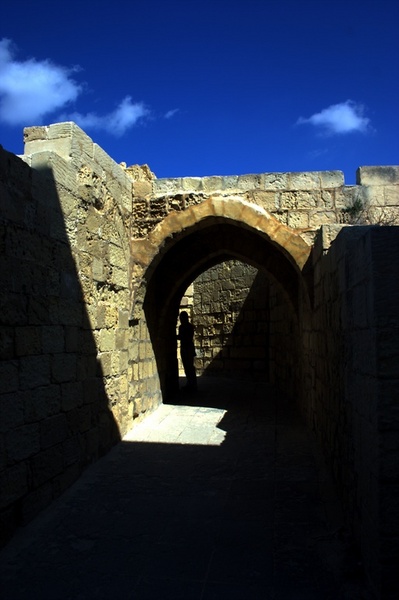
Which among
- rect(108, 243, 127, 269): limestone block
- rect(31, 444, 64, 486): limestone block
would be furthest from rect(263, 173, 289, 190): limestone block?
rect(31, 444, 64, 486): limestone block

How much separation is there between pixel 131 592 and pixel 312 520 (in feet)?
4.00

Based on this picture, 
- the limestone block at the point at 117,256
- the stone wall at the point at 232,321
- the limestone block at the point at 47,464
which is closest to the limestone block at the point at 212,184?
the limestone block at the point at 117,256

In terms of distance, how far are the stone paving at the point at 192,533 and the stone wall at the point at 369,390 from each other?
0.87ft

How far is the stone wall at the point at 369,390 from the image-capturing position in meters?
1.92

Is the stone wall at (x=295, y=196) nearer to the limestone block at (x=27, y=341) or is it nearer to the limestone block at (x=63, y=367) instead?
the limestone block at (x=63, y=367)

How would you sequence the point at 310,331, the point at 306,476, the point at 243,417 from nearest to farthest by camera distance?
the point at 306,476 → the point at 310,331 → the point at 243,417

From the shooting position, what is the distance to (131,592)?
2.22 meters

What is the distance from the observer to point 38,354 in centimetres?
323

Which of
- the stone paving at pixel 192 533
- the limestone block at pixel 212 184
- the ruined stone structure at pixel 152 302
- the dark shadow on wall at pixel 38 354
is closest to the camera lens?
the ruined stone structure at pixel 152 302

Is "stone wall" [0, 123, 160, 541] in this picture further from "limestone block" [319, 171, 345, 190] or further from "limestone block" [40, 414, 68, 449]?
"limestone block" [319, 171, 345, 190]

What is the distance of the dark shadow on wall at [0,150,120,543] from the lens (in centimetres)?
289

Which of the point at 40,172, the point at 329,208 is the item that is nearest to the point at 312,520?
the point at 40,172

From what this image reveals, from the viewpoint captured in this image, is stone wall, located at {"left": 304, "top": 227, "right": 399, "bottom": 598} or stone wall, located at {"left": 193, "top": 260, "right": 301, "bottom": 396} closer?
stone wall, located at {"left": 304, "top": 227, "right": 399, "bottom": 598}

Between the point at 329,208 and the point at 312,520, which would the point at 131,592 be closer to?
the point at 312,520
